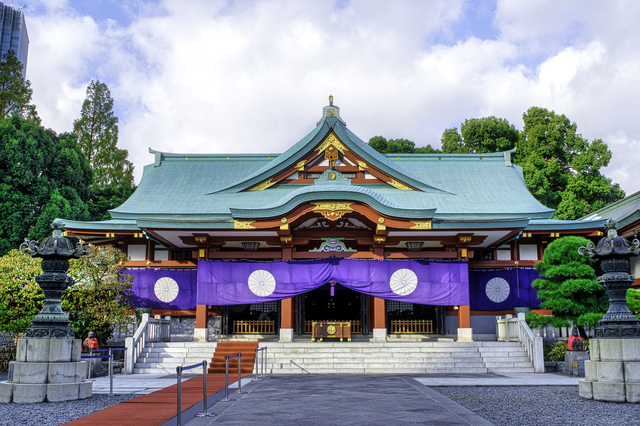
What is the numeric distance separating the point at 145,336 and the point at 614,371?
1322 centimetres

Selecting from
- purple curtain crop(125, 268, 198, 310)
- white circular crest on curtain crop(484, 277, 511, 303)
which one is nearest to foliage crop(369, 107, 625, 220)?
white circular crest on curtain crop(484, 277, 511, 303)

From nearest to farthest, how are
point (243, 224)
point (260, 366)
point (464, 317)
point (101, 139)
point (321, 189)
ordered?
point (260, 366), point (321, 189), point (243, 224), point (464, 317), point (101, 139)

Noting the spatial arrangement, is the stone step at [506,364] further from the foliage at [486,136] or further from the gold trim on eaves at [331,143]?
the foliage at [486,136]

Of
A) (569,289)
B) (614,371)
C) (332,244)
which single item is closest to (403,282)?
(332,244)

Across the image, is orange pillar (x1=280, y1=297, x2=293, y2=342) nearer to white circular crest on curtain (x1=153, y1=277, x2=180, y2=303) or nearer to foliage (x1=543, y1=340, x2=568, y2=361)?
white circular crest on curtain (x1=153, y1=277, x2=180, y2=303)

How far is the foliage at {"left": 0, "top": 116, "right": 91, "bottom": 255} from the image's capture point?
2618 centimetres

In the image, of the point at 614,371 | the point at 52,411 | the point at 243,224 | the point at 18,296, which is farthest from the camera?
the point at 243,224

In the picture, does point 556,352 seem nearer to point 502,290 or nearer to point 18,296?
point 502,290

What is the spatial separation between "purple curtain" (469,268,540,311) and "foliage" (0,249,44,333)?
14.6 m

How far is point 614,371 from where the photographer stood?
9.04 meters

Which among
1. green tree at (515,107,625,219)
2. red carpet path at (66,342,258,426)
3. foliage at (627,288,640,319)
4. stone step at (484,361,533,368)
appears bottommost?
stone step at (484,361,533,368)

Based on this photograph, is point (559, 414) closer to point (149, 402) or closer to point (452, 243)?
point (149, 402)

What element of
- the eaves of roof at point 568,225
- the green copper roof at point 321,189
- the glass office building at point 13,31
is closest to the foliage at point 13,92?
the green copper roof at point 321,189

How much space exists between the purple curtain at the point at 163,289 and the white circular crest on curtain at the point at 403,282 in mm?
7303
